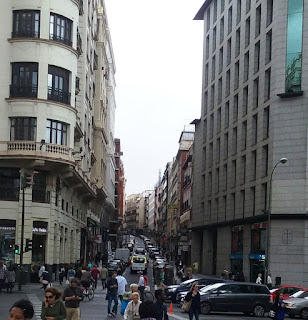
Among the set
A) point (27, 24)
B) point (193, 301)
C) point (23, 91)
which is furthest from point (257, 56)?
point (193, 301)

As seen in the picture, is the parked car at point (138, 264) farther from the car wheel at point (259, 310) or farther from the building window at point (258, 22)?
the car wheel at point (259, 310)

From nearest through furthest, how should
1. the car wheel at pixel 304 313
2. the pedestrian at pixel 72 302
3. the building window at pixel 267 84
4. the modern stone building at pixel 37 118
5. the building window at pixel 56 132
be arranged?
the pedestrian at pixel 72 302 < the car wheel at pixel 304 313 < the modern stone building at pixel 37 118 < the building window at pixel 56 132 < the building window at pixel 267 84

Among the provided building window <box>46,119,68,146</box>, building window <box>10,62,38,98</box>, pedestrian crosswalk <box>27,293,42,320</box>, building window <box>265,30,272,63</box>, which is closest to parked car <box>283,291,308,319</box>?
pedestrian crosswalk <box>27,293,42,320</box>

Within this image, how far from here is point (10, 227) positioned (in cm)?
4456

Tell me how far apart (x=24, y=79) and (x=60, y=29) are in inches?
182

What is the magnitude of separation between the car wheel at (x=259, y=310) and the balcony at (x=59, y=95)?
71.0ft

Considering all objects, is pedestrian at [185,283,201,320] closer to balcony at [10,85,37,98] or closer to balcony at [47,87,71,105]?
balcony at [10,85,37,98]

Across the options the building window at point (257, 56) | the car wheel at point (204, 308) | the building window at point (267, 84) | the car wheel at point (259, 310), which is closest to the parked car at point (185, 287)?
the car wheel at point (259, 310)

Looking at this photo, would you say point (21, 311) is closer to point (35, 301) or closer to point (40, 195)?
point (35, 301)

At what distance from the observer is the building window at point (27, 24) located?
45.6m

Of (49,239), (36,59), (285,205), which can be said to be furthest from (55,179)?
(285,205)

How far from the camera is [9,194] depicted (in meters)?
44.7

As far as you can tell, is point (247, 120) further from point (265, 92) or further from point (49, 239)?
point (49, 239)

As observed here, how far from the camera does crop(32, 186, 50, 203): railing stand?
45.5 meters
